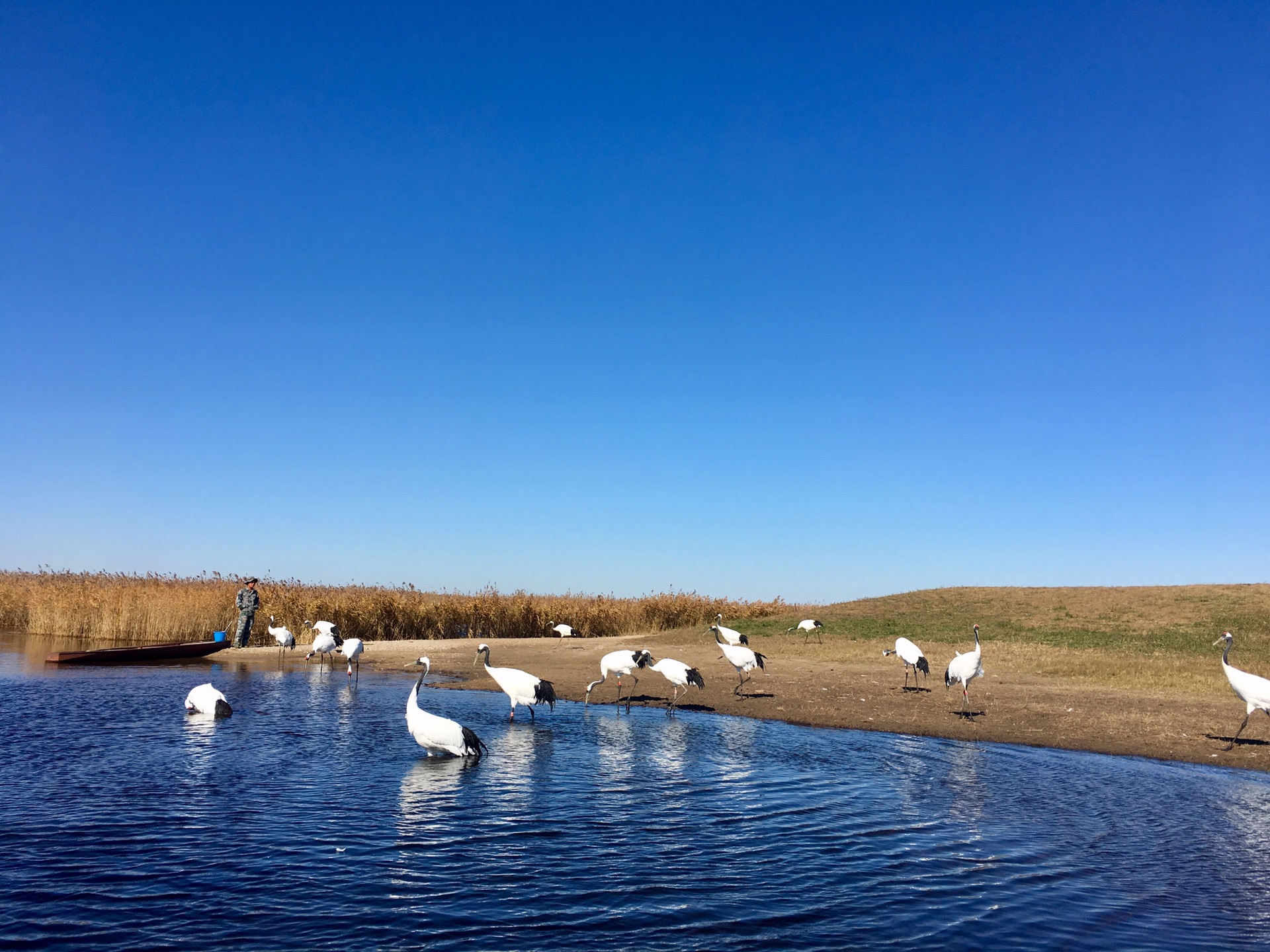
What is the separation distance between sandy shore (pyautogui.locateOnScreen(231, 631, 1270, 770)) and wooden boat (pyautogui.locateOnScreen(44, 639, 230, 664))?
95 cm

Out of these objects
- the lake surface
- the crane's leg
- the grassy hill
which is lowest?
the lake surface

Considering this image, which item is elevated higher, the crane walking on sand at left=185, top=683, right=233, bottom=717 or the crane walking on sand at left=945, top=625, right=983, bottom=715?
the crane walking on sand at left=945, top=625, right=983, bottom=715

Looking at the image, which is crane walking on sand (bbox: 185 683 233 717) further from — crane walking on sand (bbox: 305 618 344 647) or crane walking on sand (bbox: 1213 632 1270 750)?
crane walking on sand (bbox: 1213 632 1270 750)

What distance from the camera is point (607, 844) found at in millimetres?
9516

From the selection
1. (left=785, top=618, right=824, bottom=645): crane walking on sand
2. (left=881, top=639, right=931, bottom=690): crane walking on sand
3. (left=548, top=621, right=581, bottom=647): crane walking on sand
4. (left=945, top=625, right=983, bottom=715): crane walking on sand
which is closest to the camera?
(left=945, top=625, right=983, bottom=715): crane walking on sand

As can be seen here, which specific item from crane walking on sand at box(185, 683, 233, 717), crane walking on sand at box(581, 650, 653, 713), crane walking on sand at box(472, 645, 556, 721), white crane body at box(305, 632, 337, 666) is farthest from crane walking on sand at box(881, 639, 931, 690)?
white crane body at box(305, 632, 337, 666)

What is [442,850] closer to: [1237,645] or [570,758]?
[570,758]

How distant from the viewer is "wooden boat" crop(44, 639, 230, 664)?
2648 centimetres

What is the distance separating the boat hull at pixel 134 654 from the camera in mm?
26484

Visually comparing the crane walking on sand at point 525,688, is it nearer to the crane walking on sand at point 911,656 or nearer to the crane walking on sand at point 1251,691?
the crane walking on sand at point 911,656

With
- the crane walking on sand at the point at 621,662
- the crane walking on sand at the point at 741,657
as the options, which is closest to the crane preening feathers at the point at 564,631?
the crane walking on sand at the point at 621,662

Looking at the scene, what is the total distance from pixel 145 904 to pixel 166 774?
16.7 ft

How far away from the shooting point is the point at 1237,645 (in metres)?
31.8

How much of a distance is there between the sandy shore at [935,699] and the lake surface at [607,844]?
1526mm
